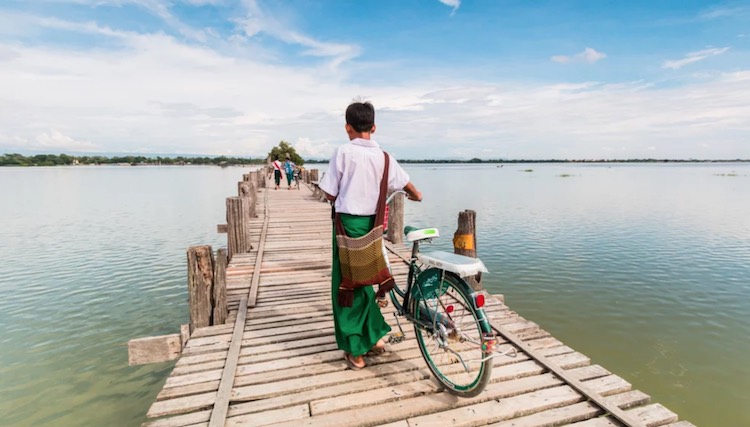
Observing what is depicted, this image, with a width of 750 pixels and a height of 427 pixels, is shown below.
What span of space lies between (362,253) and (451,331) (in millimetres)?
988

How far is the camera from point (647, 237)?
17.4m

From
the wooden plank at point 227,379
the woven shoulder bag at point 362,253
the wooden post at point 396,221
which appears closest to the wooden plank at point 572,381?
the woven shoulder bag at point 362,253

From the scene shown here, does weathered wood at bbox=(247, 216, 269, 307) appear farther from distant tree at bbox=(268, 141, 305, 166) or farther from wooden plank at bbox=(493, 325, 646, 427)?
distant tree at bbox=(268, 141, 305, 166)

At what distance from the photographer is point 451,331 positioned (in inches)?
125

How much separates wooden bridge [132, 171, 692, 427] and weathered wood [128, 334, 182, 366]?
0.74 m

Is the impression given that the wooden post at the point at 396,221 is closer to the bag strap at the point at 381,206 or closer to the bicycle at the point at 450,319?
the bicycle at the point at 450,319

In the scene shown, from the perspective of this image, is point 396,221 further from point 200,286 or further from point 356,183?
point 356,183

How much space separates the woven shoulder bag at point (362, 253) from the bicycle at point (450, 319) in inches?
12.8

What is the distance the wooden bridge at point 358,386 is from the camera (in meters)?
2.98

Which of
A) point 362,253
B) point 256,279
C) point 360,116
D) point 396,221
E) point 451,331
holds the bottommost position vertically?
point 256,279

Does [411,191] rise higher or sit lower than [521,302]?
higher

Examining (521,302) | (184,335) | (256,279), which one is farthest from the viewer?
(521,302)

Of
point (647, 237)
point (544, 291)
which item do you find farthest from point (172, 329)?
point (647, 237)

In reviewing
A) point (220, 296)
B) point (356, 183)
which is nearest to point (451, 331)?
point (356, 183)
